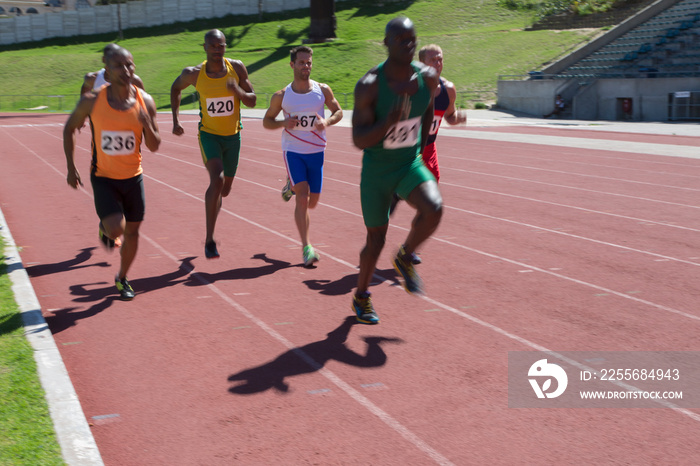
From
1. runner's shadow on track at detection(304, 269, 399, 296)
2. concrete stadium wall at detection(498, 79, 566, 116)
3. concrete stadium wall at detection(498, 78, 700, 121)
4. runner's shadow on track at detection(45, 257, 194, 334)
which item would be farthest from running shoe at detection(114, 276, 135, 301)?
concrete stadium wall at detection(498, 79, 566, 116)

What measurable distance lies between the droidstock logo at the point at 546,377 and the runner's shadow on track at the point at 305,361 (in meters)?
0.98

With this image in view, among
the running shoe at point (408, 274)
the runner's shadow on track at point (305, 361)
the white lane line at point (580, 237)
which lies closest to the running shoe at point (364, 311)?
the runner's shadow on track at point (305, 361)

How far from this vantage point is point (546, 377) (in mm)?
4891

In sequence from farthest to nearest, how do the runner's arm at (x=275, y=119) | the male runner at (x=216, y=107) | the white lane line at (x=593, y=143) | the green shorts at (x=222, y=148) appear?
the white lane line at (x=593, y=143) < the green shorts at (x=222, y=148) < the male runner at (x=216, y=107) < the runner's arm at (x=275, y=119)

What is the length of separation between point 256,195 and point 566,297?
24.7ft

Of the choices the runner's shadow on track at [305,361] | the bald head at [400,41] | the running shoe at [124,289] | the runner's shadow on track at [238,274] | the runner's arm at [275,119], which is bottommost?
the runner's shadow on track at [238,274]

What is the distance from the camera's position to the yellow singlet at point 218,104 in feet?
26.6

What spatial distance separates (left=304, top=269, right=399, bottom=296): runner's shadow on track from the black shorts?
5.58 ft

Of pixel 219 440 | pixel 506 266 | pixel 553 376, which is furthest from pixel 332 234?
pixel 219 440

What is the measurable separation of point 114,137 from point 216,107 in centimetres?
194

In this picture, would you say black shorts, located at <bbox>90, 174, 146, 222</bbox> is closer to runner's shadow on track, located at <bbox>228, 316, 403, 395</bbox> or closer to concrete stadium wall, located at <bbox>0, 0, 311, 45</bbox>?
runner's shadow on track, located at <bbox>228, 316, 403, 395</bbox>

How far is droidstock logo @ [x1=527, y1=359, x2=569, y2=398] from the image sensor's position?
15.4 ft

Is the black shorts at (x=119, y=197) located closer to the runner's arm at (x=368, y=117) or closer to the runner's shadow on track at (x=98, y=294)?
the runner's shadow on track at (x=98, y=294)

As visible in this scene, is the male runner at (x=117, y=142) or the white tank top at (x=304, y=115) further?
the white tank top at (x=304, y=115)
